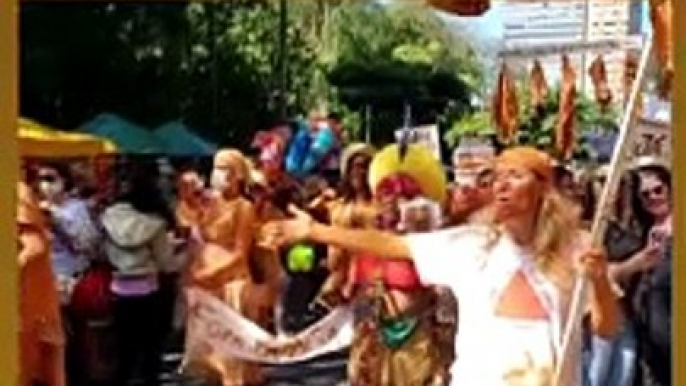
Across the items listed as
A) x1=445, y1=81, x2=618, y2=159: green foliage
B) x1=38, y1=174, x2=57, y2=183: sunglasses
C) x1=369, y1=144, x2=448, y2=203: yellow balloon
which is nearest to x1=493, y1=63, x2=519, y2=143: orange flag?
x1=445, y1=81, x2=618, y2=159: green foliage

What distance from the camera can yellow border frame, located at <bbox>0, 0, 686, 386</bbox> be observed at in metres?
1.54

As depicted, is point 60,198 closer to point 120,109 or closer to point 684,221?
point 120,109

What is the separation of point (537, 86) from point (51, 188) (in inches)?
30.9

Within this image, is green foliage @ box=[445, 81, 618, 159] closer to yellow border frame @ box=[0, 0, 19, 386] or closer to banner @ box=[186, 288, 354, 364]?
banner @ box=[186, 288, 354, 364]

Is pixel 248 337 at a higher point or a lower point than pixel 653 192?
lower

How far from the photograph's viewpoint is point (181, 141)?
2229mm

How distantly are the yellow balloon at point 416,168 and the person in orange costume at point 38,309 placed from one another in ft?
1.74

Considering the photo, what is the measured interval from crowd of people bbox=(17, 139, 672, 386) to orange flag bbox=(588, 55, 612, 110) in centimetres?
11

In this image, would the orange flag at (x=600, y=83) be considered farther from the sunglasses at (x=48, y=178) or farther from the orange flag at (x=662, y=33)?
the sunglasses at (x=48, y=178)

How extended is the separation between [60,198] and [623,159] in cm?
89

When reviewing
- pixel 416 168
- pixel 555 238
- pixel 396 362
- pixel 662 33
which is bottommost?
pixel 396 362

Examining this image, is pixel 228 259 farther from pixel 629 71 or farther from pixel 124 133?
pixel 629 71

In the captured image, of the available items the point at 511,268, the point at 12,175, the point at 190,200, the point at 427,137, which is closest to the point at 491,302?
the point at 511,268

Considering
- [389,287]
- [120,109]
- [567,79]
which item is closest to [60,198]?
[120,109]
